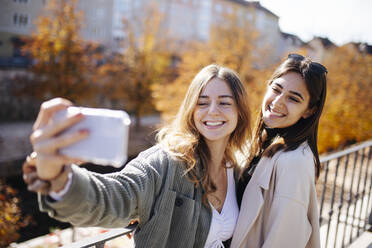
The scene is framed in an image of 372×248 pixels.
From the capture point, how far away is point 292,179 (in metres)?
1.61

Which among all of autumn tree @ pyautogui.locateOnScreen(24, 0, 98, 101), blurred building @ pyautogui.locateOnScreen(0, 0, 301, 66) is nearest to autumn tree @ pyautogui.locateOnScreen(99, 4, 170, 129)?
blurred building @ pyautogui.locateOnScreen(0, 0, 301, 66)

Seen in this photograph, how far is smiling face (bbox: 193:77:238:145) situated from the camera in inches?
70.8

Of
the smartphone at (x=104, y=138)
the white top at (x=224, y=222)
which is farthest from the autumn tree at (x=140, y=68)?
the smartphone at (x=104, y=138)

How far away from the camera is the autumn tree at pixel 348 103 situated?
34.6ft

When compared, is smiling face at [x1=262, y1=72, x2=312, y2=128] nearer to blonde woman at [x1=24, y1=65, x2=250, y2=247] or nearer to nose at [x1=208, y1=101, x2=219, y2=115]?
blonde woman at [x1=24, y1=65, x2=250, y2=247]

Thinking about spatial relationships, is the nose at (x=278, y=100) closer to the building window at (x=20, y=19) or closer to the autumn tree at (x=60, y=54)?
the autumn tree at (x=60, y=54)

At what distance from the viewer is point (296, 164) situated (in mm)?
1646

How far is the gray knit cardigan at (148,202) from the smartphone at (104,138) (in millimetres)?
227

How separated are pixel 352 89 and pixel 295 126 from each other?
12101 mm

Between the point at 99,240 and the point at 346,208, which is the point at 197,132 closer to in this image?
the point at 99,240

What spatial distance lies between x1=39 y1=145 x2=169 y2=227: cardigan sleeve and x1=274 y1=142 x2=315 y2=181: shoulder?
67 cm

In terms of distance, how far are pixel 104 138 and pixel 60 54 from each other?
14.1 metres

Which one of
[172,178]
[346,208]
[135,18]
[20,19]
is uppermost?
[135,18]

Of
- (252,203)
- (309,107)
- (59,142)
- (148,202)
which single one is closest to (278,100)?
(309,107)
